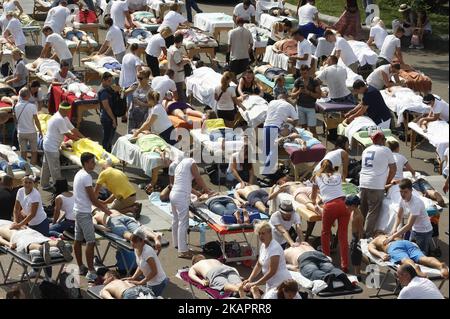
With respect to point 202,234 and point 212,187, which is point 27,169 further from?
point 202,234

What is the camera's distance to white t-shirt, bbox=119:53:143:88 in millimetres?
21734

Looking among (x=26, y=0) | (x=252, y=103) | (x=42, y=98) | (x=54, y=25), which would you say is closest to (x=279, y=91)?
(x=252, y=103)

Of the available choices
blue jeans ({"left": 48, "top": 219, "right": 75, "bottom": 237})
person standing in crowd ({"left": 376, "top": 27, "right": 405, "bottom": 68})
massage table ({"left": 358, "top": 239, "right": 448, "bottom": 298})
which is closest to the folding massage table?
massage table ({"left": 358, "top": 239, "right": 448, "bottom": 298})

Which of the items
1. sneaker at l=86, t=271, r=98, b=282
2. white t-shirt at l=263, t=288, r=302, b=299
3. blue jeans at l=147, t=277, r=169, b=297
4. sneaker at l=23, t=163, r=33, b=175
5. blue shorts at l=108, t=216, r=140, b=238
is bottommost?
sneaker at l=86, t=271, r=98, b=282

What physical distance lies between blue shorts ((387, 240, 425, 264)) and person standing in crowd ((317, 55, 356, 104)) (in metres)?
5.93

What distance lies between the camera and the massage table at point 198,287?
14516mm

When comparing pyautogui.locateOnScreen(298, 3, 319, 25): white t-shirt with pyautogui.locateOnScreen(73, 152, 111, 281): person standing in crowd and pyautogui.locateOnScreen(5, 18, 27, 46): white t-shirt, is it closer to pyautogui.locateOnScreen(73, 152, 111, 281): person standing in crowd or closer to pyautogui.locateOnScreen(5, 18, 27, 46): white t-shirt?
pyautogui.locateOnScreen(5, 18, 27, 46): white t-shirt

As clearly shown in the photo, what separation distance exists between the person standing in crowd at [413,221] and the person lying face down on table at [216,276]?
2126mm

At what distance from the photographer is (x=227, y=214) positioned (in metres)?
16.4

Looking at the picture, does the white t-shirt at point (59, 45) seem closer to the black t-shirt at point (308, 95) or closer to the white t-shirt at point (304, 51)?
the white t-shirt at point (304, 51)

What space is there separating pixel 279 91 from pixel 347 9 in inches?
223

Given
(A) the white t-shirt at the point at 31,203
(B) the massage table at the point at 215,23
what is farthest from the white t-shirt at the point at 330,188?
(B) the massage table at the point at 215,23
